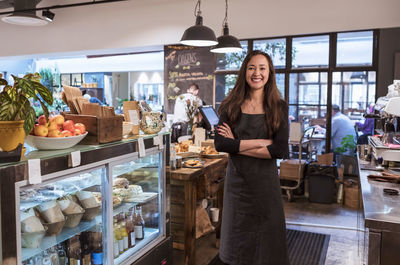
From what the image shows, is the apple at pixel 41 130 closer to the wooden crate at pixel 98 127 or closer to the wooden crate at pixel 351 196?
the wooden crate at pixel 98 127

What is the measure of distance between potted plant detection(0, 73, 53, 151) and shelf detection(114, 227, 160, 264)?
122 cm

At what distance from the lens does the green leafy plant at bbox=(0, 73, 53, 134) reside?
1.72 metres

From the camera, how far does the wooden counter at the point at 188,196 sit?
3.33 metres

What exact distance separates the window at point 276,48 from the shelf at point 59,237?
4.82m

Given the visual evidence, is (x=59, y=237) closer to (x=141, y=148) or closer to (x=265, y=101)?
(x=141, y=148)

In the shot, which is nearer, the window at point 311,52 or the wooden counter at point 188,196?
the wooden counter at point 188,196

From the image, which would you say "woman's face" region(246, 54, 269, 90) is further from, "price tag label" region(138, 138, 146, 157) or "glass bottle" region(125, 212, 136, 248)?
"glass bottle" region(125, 212, 136, 248)

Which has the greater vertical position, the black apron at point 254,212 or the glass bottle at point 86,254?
the black apron at point 254,212

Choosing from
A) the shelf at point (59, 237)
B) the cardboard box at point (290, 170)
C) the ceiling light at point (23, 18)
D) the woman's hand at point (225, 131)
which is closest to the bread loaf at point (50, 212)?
the shelf at point (59, 237)

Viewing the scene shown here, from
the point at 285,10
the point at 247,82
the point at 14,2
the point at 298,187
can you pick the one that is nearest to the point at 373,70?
the point at 285,10

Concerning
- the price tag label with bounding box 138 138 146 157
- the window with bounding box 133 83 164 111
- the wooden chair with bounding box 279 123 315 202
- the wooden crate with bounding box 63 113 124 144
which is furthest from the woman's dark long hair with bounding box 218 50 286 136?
the window with bounding box 133 83 164 111

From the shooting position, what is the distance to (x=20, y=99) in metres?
1.79

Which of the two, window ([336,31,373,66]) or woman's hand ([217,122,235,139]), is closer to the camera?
woman's hand ([217,122,235,139])

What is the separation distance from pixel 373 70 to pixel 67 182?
516 centimetres
